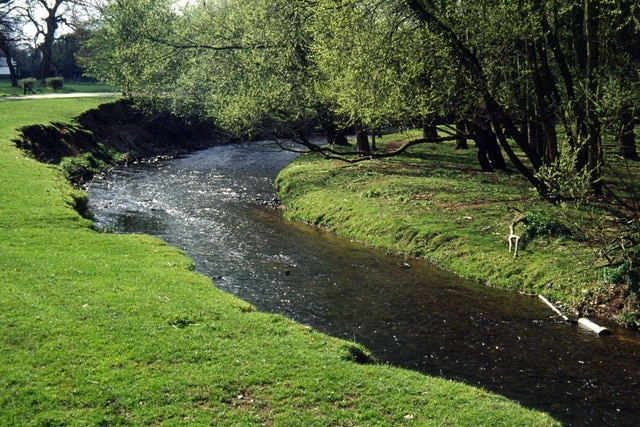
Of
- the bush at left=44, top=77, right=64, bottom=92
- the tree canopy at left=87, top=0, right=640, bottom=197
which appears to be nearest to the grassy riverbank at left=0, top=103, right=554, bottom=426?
the tree canopy at left=87, top=0, right=640, bottom=197

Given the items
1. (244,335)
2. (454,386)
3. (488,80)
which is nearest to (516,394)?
(454,386)

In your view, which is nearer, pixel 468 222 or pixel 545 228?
pixel 545 228

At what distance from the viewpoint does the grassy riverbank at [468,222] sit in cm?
2058

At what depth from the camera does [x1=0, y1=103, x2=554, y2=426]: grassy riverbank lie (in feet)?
39.0

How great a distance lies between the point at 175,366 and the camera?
13312 millimetres

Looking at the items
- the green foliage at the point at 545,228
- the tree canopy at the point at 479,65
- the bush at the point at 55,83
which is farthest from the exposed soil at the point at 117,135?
the green foliage at the point at 545,228

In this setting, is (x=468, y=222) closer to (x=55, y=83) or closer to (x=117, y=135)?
(x=117, y=135)

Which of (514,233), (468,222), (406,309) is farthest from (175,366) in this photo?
(468,222)

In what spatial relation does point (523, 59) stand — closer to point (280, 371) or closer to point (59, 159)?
point (280, 371)

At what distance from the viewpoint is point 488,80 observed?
25609mm

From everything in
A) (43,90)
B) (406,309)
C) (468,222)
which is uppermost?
(43,90)

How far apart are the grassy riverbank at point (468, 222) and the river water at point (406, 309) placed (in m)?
1.00

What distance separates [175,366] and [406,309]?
29.1 ft

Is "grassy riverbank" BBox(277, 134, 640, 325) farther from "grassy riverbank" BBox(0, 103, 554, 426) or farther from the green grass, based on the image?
the green grass
